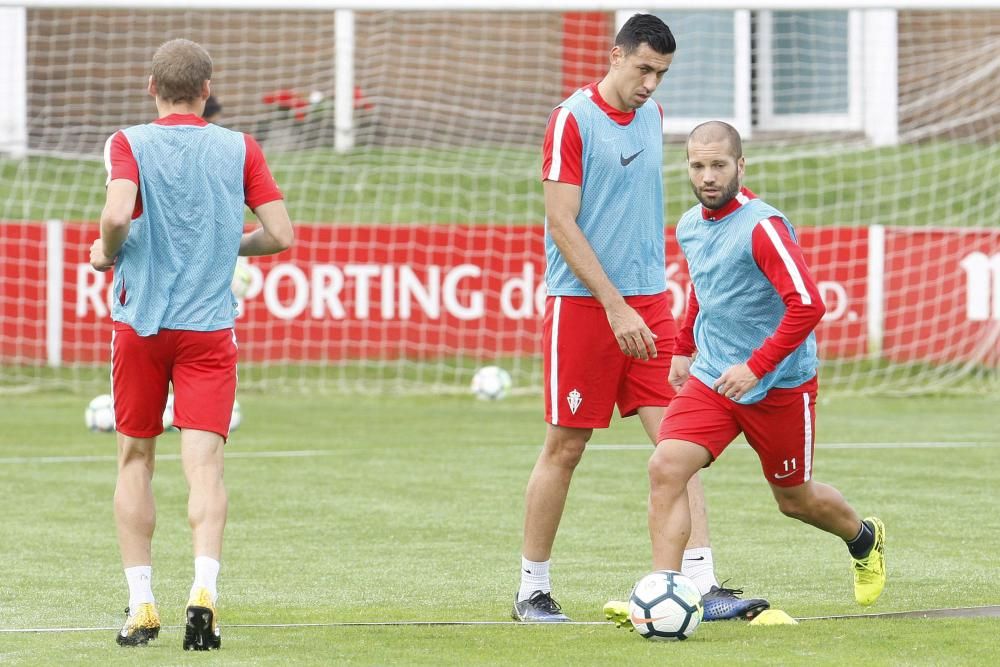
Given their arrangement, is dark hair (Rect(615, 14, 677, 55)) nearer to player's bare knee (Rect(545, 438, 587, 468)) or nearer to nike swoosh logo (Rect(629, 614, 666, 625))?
player's bare knee (Rect(545, 438, 587, 468))

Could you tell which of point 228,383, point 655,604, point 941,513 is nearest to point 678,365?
point 655,604

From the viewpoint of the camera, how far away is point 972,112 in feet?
70.8

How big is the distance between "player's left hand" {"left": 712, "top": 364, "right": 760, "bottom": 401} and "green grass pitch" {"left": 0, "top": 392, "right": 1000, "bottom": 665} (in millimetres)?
790

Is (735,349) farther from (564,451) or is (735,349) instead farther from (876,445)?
(876,445)

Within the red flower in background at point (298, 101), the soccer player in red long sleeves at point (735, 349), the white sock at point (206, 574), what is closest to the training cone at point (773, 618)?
the soccer player in red long sleeves at point (735, 349)

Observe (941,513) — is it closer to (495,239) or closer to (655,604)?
(655,604)

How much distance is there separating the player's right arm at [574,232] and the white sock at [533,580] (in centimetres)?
85

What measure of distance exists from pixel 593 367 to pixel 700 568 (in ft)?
2.66

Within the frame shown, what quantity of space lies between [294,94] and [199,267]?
51.9 ft

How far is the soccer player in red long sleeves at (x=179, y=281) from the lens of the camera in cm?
545

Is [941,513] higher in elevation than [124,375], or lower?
lower

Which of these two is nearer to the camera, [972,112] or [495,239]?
[495,239]

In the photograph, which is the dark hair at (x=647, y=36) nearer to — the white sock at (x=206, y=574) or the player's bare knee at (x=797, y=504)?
the player's bare knee at (x=797, y=504)

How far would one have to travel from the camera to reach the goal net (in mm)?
15609
